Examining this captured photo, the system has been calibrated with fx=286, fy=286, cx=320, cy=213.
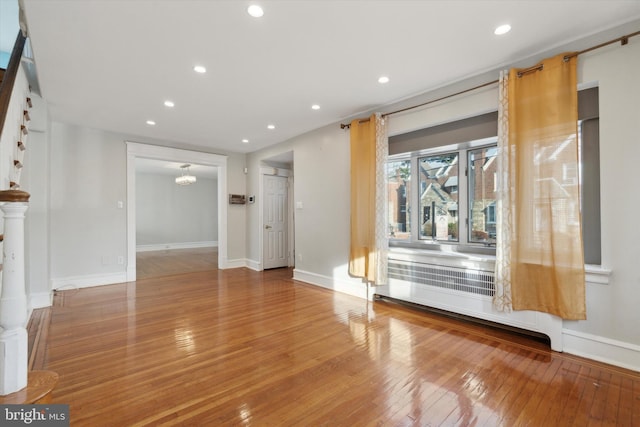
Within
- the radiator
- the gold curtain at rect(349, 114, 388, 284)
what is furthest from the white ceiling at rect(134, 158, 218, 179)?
the radiator

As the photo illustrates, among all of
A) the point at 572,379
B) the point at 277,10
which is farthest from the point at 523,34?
the point at 572,379

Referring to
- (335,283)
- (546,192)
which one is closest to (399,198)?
(335,283)

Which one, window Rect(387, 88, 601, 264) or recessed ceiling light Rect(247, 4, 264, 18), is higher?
recessed ceiling light Rect(247, 4, 264, 18)

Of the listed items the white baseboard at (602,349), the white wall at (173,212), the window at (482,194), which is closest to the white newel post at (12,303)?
the white baseboard at (602,349)

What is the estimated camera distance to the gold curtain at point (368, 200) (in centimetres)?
387

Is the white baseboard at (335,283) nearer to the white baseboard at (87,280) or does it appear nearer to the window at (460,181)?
the window at (460,181)

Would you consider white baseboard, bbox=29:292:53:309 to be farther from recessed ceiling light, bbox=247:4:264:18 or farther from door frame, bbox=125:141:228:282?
recessed ceiling light, bbox=247:4:264:18

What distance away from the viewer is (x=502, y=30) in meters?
2.36

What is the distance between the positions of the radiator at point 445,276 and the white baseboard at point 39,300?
459 centimetres

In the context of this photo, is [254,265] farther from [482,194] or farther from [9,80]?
[9,80]

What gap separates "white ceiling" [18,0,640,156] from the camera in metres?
2.11

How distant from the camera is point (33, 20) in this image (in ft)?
7.13
